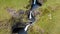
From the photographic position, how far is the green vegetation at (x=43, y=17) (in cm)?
1900

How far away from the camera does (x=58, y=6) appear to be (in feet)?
74.8

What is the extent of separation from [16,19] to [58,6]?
486cm

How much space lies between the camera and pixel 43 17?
821 inches

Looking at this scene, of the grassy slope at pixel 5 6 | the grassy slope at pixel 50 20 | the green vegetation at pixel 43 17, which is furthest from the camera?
the grassy slope at pixel 5 6

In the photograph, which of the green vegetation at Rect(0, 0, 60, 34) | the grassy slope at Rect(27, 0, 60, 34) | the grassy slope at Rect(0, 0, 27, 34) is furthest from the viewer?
the grassy slope at Rect(0, 0, 27, 34)

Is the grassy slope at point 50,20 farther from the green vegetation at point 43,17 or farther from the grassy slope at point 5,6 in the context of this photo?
the grassy slope at point 5,6

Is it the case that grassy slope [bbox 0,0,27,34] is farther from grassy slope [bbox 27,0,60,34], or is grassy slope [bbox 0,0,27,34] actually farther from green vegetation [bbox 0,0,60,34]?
grassy slope [bbox 27,0,60,34]

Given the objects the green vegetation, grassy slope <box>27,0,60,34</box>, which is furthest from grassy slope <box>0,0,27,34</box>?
grassy slope <box>27,0,60,34</box>

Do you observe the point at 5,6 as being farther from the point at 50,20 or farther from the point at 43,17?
the point at 50,20

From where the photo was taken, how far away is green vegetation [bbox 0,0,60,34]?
62.3ft

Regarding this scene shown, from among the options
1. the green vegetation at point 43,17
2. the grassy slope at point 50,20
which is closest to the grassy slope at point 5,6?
the green vegetation at point 43,17

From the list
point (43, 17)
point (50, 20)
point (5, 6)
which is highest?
point (5, 6)

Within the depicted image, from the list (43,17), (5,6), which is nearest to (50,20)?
A: (43,17)

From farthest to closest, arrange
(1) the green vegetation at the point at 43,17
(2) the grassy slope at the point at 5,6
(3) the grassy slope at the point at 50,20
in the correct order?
(2) the grassy slope at the point at 5,6 < (1) the green vegetation at the point at 43,17 < (3) the grassy slope at the point at 50,20
